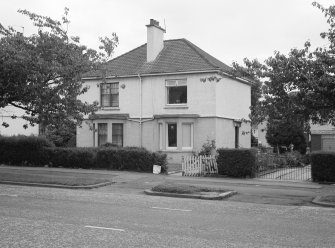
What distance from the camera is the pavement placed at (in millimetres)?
15375

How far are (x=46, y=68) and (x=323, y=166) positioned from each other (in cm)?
1226

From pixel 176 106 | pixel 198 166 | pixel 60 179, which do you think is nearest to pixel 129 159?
pixel 198 166

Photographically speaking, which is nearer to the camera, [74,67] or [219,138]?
[74,67]

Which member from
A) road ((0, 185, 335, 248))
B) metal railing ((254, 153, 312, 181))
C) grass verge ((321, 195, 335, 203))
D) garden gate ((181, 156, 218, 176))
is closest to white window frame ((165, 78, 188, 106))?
metal railing ((254, 153, 312, 181))

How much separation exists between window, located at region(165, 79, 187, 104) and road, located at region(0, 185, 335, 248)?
49.8 feet

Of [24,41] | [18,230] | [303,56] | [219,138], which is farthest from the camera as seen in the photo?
[219,138]

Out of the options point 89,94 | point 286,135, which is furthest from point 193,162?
point 286,135

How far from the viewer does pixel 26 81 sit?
60.6ft

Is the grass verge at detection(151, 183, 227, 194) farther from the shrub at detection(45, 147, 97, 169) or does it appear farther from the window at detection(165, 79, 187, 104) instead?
the window at detection(165, 79, 187, 104)

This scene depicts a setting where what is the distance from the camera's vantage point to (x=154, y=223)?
10.2 m

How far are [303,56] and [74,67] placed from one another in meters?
9.06

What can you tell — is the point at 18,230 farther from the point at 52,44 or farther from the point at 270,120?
the point at 52,44

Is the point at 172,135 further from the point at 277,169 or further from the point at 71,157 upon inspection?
the point at 71,157

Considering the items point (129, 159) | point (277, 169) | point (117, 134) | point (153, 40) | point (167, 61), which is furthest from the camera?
point (153, 40)
